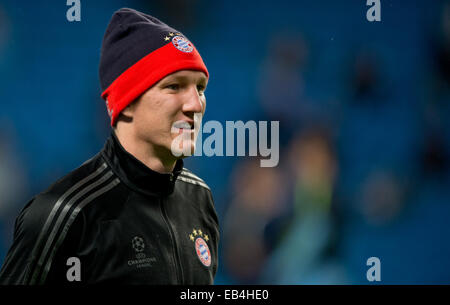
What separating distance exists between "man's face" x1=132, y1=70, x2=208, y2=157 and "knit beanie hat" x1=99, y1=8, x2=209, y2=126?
31 mm

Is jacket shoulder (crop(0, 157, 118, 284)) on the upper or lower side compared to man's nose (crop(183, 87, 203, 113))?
lower

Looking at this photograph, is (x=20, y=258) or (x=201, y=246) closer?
(x=20, y=258)

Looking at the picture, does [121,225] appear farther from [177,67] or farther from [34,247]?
[177,67]

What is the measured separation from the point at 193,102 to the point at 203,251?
0.57 m

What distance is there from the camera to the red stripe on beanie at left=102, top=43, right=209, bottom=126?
166 cm

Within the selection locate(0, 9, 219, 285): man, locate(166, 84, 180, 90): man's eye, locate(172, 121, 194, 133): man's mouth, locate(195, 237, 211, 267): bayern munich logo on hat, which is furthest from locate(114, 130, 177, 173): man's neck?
locate(195, 237, 211, 267): bayern munich logo on hat

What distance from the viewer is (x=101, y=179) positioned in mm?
1691

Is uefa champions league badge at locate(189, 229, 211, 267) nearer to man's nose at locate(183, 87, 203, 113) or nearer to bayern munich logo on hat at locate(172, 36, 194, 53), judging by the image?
man's nose at locate(183, 87, 203, 113)

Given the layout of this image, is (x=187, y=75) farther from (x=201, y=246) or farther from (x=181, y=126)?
(x=201, y=246)

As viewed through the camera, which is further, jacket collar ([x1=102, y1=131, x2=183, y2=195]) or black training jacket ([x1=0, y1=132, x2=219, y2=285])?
jacket collar ([x1=102, y1=131, x2=183, y2=195])

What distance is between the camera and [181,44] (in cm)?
173

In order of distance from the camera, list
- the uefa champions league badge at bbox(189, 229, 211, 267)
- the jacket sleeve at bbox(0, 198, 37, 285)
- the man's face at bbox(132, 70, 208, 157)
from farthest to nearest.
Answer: the uefa champions league badge at bbox(189, 229, 211, 267) → the man's face at bbox(132, 70, 208, 157) → the jacket sleeve at bbox(0, 198, 37, 285)

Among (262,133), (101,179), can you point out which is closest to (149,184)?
(101,179)

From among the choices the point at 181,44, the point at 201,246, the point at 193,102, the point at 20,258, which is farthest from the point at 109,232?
the point at 181,44
